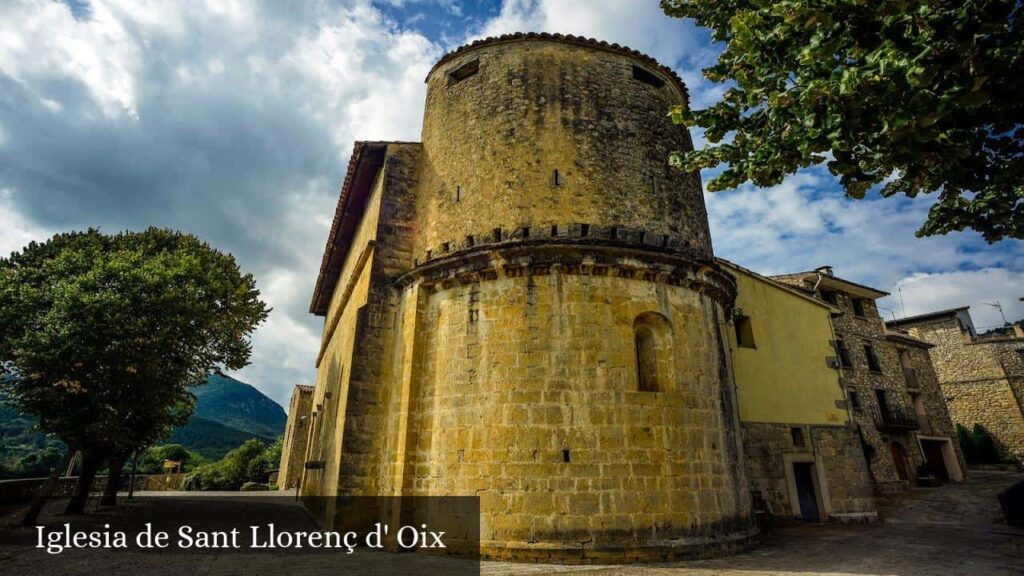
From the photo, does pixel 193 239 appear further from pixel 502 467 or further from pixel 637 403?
pixel 637 403

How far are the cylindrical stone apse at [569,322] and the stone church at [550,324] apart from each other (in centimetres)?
3

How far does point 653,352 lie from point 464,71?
29.1 feet

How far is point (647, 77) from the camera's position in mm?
13516

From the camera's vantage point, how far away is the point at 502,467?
890 centimetres

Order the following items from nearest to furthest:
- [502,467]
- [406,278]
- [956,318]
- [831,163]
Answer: [831,163], [502,467], [406,278], [956,318]

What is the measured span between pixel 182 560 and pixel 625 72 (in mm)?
13962

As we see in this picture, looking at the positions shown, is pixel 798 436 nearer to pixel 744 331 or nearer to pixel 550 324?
pixel 744 331

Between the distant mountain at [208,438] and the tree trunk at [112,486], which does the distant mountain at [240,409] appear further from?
the tree trunk at [112,486]

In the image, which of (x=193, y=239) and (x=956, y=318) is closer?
(x=193, y=239)

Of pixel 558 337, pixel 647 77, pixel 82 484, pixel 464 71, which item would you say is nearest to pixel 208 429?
pixel 82 484

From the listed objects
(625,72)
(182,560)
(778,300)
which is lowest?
(182,560)

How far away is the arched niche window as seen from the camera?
9953 mm

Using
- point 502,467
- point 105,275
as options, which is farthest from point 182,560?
point 105,275

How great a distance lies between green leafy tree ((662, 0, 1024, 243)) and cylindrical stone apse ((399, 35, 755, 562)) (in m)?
4.38
